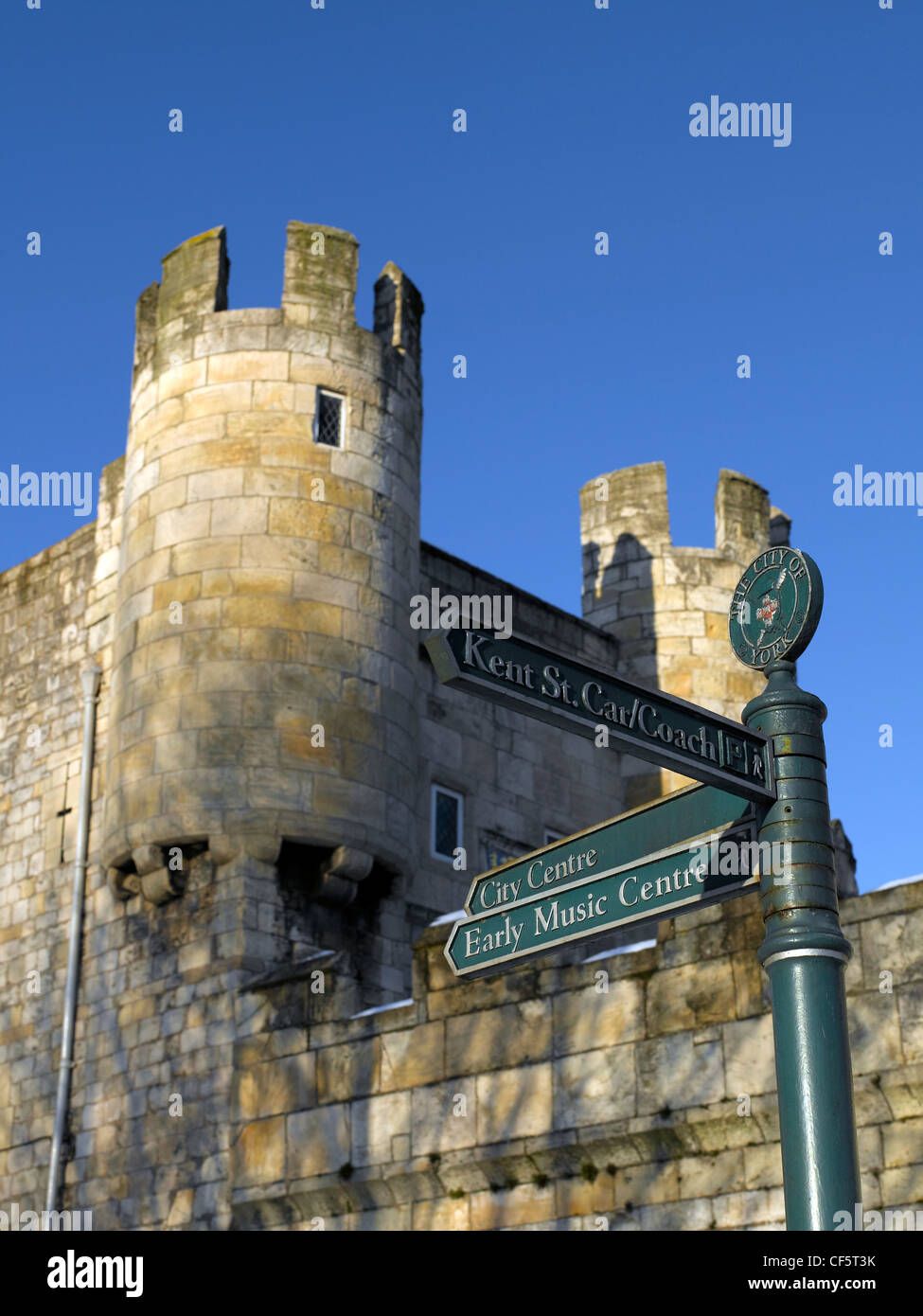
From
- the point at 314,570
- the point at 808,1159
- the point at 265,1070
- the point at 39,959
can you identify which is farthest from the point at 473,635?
the point at 39,959

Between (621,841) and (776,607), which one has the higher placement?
(776,607)

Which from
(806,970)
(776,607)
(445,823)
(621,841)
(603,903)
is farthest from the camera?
(445,823)

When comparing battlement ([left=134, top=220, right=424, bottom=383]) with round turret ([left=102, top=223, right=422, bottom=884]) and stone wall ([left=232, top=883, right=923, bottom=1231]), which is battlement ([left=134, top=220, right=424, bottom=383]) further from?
stone wall ([left=232, top=883, right=923, bottom=1231])

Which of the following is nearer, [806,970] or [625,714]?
[806,970]

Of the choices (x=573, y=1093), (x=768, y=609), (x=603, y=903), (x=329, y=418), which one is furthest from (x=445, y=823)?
(x=768, y=609)

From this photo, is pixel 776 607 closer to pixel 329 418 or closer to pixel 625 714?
pixel 625 714

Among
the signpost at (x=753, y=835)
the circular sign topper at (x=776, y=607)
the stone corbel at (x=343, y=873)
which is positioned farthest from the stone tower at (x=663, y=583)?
the circular sign topper at (x=776, y=607)

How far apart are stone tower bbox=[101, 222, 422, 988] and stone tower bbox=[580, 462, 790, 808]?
15.6 feet

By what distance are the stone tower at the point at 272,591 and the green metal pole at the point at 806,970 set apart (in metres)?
8.37

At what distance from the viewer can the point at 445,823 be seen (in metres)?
16.6

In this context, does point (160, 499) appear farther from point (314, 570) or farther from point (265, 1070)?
point (265, 1070)

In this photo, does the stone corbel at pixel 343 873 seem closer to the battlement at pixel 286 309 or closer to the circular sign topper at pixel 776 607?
the battlement at pixel 286 309

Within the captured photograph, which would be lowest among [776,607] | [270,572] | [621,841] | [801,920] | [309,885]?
[801,920]

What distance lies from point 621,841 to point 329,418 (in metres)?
9.64
